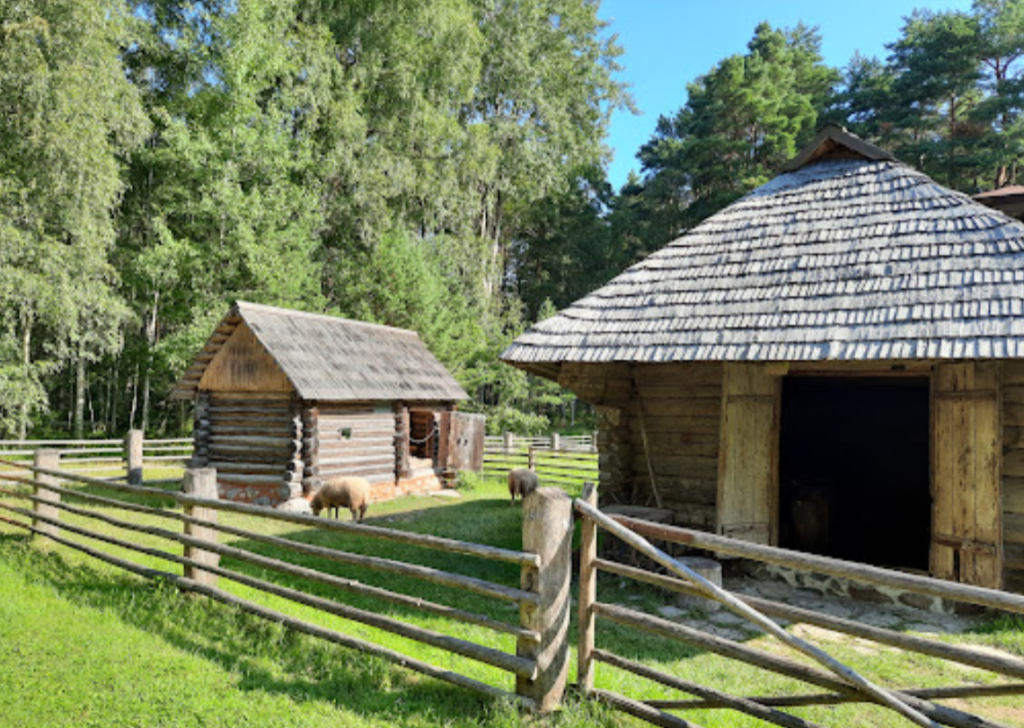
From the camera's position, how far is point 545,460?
2258 centimetres

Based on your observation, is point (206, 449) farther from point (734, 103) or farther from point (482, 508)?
point (734, 103)

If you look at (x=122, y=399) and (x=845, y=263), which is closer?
(x=845, y=263)

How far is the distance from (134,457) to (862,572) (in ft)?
52.7

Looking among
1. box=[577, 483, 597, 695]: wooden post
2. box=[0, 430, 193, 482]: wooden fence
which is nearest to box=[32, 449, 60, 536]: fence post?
box=[0, 430, 193, 482]: wooden fence

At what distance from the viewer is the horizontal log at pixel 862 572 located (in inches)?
105

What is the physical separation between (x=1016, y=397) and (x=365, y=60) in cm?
2460

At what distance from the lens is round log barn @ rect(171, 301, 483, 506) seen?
12898mm

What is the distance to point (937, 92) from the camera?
28812mm

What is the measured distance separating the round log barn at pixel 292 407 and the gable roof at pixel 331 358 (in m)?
0.03

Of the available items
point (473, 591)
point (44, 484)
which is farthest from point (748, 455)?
point (44, 484)

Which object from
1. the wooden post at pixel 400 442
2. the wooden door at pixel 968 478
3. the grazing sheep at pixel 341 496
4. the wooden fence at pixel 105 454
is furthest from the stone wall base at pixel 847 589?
the wooden fence at pixel 105 454

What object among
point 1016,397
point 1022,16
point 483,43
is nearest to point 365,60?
point 483,43

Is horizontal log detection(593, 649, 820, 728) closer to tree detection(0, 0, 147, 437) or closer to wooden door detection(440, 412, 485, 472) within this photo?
wooden door detection(440, 412, 485, 472)

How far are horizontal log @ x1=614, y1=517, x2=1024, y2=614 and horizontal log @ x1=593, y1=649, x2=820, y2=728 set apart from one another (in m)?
0.70
